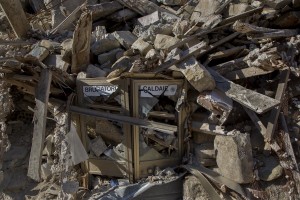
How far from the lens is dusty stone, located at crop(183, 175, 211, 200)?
21.1 ft

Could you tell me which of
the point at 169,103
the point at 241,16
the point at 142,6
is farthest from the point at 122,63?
the point at 241,16

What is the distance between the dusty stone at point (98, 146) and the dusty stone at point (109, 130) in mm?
118

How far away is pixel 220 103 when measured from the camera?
20.1 ft

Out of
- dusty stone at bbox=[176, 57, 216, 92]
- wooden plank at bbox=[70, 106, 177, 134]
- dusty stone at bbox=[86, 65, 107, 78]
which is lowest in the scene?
wooden plank at bbox=[70, 106, 177, 134]

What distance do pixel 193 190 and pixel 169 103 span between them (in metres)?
1.51

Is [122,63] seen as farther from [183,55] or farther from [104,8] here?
[104,8]

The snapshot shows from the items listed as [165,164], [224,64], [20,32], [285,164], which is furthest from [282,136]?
[20,32]

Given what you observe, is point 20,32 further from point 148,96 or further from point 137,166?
point 137,166

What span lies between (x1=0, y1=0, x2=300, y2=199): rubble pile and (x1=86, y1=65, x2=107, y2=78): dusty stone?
24 mm

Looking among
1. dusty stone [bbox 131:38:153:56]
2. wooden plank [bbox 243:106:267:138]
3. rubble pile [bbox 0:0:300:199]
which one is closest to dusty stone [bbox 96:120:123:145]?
rubble pile [bbox 0:0:300:199]

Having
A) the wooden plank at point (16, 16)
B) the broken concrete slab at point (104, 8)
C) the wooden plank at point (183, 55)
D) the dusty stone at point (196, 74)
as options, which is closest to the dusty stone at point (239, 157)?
the dusty stone at point (196, 74)

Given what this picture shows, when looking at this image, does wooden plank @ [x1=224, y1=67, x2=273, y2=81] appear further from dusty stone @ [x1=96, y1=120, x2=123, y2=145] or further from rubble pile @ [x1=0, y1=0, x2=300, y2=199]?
dusty stone @ [x1=96, y1=120, x2=123, y2=145]

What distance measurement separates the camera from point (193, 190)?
6484 mm

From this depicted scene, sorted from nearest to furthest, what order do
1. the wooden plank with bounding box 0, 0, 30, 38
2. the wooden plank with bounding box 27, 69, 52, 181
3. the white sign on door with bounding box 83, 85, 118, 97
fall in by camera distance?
the wooden plank with bounding box 27, 69, 52, 181
the white sign on door with bounding box 83, 85, 118, 97
the wooden plank with bounding box 0, 0, 30, 38
